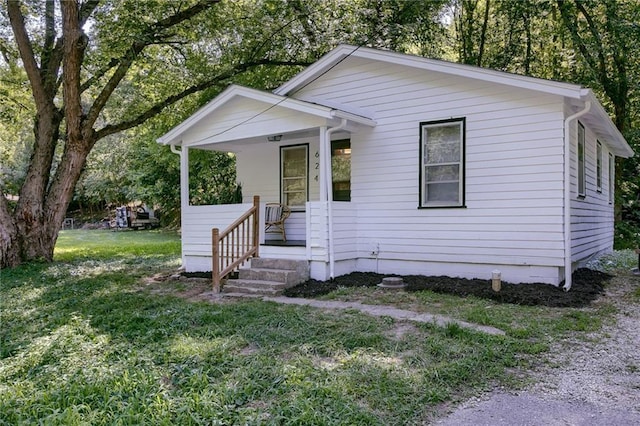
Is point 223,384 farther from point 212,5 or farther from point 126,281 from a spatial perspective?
point 212,5

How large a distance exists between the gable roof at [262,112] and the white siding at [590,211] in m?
3.50

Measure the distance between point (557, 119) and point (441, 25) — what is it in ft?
29.0

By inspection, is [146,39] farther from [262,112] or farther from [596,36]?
[596,36]

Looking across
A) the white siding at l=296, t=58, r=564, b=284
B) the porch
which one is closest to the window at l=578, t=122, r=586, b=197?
the white siding at l=296, t=58, r=564, b=284

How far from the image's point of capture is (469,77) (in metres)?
7.04

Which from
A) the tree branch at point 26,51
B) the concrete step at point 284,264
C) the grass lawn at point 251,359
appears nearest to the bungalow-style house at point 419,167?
the concrete step at point 284,264


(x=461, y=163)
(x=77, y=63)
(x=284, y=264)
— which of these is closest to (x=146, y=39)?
(x=77, y=63)

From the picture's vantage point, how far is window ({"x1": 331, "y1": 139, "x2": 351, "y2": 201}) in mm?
8719

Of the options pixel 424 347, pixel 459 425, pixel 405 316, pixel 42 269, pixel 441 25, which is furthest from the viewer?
pixel 441 25

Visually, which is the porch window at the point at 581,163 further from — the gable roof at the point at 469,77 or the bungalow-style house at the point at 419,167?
the gable roof at the point at 469,77

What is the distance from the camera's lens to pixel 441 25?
14.2m

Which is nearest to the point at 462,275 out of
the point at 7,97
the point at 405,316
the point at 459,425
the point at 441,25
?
the point at 405,316

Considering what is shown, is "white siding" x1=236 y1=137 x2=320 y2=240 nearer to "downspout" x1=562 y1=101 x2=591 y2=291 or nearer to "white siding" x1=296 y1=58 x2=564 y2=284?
"white siding" x1=296 y1=58 x2=564 y2=284

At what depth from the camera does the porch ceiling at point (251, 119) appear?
736 centimetres
